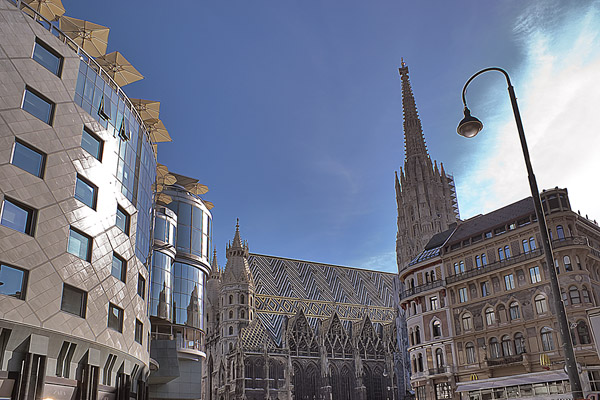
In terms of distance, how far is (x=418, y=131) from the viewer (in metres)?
117

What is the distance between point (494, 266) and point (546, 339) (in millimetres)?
7050

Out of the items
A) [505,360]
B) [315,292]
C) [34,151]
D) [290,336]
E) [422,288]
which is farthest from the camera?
[315,292]

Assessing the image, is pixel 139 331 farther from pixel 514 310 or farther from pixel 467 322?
pixel 514 310

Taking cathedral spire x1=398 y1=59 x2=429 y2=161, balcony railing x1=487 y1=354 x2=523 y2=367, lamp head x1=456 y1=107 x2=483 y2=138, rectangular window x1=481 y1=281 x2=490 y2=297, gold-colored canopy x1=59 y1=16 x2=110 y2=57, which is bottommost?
balcony railing x1=487 y1=354 x2=523 y2=367

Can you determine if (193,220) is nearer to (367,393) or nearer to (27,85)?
(27,85)

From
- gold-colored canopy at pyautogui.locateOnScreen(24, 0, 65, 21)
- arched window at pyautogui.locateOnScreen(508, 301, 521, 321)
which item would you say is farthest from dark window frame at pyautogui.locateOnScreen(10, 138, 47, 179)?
arched window at pyautogui.locateOnScreen(508, 301, 521, 321)

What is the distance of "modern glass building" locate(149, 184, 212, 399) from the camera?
45.7 m

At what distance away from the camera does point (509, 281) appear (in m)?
42.3

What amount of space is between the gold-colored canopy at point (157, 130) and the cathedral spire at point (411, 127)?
7556 cm

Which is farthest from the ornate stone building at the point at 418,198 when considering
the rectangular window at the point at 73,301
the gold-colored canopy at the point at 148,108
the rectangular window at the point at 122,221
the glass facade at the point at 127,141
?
→ the rectangular window at the point at 73,301

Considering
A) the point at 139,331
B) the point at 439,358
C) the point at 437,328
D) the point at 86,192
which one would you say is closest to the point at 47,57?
the point at 86,192

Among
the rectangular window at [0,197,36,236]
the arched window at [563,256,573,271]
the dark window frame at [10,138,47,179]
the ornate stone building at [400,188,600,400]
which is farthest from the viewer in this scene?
the arched window at [563,256,573,271]

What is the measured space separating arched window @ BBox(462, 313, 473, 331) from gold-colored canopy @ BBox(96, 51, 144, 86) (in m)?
32.4

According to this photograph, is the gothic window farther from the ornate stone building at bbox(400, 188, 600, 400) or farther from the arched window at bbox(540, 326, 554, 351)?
the arched window at bbox(540, 326, 554, 351)
